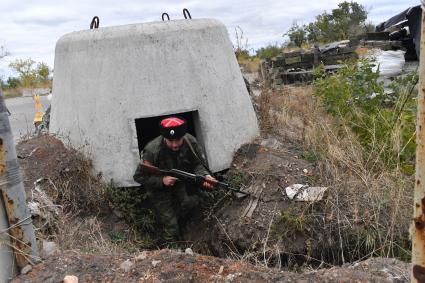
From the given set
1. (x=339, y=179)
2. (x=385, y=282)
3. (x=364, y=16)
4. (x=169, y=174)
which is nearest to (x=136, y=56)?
(x=169, y=174)

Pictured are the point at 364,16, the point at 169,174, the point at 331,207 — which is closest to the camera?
the point at 331,207

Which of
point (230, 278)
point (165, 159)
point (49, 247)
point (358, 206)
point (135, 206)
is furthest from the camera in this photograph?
point (135, 206)

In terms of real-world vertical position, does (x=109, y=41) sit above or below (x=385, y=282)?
above

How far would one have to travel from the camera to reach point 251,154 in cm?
538

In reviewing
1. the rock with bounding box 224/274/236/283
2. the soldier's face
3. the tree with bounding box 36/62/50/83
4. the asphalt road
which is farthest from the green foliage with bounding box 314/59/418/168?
the tree with bounding box 36/62/50/83

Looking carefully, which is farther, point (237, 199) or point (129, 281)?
point (237, 199)

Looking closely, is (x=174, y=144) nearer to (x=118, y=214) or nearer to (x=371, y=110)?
(x=118, y=214)

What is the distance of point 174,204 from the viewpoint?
5.19 m

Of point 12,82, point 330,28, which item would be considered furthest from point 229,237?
point 12,82

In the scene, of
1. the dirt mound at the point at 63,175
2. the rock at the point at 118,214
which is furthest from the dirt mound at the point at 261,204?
the dirt mound at the point at 63,175

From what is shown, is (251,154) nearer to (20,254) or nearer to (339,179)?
(339,179)

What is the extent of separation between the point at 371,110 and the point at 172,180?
2447mm

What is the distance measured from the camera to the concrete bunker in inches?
198

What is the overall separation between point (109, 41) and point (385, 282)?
3.73 m
